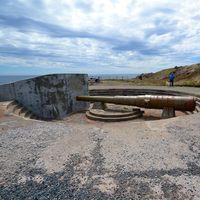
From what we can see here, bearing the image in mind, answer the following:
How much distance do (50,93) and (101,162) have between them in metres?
9.72

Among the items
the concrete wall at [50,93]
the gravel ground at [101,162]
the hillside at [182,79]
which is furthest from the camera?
the hillside at [182,79]

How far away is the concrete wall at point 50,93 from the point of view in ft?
39.4

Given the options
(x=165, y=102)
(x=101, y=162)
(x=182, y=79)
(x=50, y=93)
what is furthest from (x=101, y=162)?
(x=182, y=79)

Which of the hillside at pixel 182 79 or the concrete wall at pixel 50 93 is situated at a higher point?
the concrete wall at pixel 50 93

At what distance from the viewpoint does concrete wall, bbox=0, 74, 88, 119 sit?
1201cm

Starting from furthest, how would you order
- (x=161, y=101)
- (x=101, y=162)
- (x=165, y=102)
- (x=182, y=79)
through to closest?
1. (x=182, y=79)
2. (x=161, y=101)
3. (x=165, y=102)
4. (x=101, y=162)

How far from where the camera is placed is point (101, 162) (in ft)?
12.4

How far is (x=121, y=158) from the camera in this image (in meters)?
3.91

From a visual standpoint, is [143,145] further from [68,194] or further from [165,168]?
[68,194]

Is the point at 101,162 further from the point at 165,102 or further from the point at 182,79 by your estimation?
the point at 182,79

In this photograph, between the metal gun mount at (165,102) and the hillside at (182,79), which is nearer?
the metal gun mount at (165,102)

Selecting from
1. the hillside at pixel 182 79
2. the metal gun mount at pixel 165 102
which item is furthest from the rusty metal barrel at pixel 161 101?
the hillside at pixel 182 79

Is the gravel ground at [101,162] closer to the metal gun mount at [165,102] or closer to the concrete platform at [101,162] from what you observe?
the concrete platform at [101,162]

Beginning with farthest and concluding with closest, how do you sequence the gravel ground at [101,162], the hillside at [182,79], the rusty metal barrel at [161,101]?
the hillside at [182,79] → the rusty metal barrel at [161,101] → the gravel ground at [101,162]
